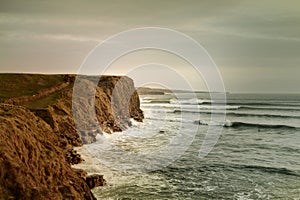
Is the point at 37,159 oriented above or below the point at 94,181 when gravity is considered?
above

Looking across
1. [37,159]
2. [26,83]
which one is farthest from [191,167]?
[26,83]

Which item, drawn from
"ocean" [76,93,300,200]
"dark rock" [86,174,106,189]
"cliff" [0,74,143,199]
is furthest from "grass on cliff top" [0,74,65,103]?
"dark rock" [86,174,106,189]

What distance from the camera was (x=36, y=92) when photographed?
3653 centimetres

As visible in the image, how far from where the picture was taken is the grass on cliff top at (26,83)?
37.3 m

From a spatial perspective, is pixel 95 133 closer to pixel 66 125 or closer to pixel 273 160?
pixel 66 125

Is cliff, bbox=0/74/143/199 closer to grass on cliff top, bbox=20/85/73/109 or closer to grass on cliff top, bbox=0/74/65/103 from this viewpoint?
grass on cliff top, bbox=20/85/73/109

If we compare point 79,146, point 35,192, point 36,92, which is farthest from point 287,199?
point 36,92

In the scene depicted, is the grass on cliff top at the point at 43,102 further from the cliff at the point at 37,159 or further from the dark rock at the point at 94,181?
the dark rock at the point at 94,181

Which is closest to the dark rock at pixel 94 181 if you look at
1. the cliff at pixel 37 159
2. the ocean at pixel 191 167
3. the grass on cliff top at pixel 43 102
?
the cliff at pixel 37 159

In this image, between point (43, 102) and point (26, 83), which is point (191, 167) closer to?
point (43, 102)

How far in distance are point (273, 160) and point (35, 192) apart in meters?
21.4

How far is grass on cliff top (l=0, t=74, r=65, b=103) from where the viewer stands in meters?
37.3

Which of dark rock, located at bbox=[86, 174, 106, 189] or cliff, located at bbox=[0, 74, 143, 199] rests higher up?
cliff, located at bbox=[0, 74, 143, 199]

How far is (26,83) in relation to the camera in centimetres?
4212
